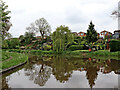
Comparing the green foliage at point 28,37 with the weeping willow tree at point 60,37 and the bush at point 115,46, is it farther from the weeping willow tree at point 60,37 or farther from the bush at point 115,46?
the bush at point 115,46

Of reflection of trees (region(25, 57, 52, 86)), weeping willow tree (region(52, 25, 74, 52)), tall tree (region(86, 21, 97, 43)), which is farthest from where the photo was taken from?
tall tree (region(86, 21, 97, 43))

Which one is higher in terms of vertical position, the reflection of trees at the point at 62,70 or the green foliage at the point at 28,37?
the green foliage at the point at 28,37

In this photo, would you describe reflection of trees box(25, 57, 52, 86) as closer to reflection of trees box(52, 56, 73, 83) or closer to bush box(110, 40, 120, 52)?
reflection of trees box(52, 56, 73, 83)

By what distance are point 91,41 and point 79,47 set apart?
420 centimetres

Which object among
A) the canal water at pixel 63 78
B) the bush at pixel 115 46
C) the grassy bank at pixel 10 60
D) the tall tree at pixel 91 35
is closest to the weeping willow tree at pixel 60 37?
the tall tree at pixel 91 35

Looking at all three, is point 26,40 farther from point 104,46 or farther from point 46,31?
point 104,46

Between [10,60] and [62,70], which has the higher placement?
[10,60]

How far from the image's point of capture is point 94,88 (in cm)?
474

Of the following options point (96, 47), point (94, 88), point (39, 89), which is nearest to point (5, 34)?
point (39, 89)

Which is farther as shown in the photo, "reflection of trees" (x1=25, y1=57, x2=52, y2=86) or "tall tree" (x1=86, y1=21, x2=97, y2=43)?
"tall tree" (x1=86, y1=21, x2=97, y2=43)

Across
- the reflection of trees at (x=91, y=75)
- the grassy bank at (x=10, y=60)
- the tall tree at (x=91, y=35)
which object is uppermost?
the tall tree at (x=91, y=35)

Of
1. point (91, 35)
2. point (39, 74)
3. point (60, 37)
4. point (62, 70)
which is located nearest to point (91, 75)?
point (62, 70)

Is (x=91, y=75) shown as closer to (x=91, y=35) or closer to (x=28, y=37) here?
(x=91, y=35)

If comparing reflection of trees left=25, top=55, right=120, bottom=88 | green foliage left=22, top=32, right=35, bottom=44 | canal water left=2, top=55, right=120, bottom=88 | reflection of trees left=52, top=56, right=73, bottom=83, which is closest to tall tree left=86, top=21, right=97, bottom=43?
reflection of trees left=25, top=55, right=120, bottom=88
